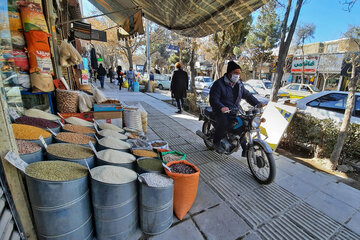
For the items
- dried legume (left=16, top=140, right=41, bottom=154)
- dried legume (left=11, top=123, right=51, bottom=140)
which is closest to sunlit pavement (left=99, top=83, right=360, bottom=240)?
dried legume (left=16, top=140, right=41, bottom=154)

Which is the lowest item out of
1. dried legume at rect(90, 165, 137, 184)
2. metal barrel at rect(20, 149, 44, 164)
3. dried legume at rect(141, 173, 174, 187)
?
dried legume at rect(141, 173, 174, 187)

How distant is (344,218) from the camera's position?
7.47ft

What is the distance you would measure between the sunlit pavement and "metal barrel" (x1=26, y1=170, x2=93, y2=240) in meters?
0.63

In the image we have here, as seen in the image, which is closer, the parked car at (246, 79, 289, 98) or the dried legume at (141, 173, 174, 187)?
the dried legume at (141, 173, 174, 187)

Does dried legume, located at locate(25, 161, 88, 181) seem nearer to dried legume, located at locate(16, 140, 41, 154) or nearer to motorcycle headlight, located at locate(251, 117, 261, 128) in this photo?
dried legume, located at locate(16, 140, 41, 154)

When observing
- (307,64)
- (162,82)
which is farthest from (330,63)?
(162,82)

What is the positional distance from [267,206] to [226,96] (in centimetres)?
193

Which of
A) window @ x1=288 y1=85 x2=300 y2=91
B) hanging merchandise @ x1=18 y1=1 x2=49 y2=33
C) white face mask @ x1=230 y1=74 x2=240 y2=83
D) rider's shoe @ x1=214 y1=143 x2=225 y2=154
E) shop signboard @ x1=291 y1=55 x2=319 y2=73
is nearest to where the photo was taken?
hanging merchandise @ x1=18 y1=1 x2=49 y2=33

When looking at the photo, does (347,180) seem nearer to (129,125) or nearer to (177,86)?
(129,125)

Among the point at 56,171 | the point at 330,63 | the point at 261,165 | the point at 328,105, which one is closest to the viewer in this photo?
the point at 56,171

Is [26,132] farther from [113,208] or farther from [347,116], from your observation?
[347,116]

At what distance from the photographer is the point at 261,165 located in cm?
281

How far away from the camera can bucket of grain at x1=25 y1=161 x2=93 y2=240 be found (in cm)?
133

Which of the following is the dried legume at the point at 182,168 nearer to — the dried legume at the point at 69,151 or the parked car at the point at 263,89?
the dried legume at the point at 69,151
